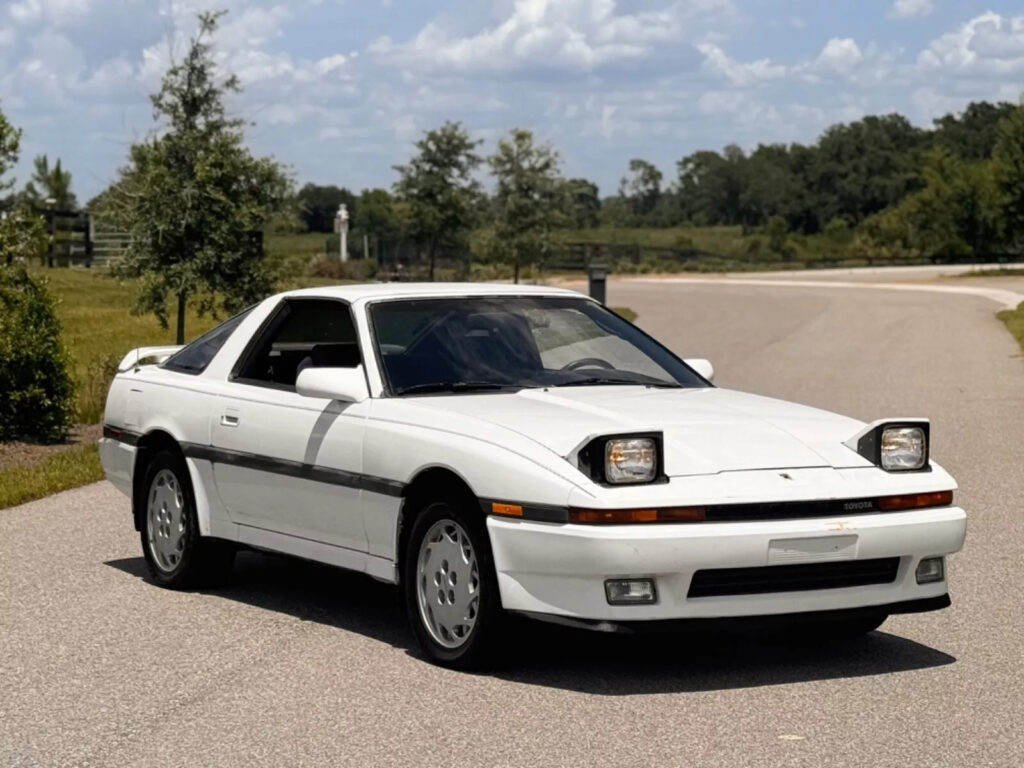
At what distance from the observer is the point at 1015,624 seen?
8008 mm

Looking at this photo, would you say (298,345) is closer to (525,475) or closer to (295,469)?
(295,469)

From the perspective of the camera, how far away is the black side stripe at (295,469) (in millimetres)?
7352

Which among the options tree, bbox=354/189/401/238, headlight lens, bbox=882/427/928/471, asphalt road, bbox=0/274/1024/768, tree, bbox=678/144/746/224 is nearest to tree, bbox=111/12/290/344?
asphalt road, bbox=0/274/1024/768

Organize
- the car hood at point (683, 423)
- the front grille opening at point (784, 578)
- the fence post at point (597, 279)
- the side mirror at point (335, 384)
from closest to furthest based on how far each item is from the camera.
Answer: the front grille opening at point (784, 578)
the car hood at point (683, 423)
the side mirror at point (335, 384)
the fence post at point (597, 279)

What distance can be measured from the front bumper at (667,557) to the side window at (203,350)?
9.31ft

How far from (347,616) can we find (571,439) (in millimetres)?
2072

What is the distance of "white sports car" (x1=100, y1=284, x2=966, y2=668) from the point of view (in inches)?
256

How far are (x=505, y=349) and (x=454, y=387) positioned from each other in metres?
0.41

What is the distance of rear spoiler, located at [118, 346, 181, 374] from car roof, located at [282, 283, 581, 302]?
1.49 metres

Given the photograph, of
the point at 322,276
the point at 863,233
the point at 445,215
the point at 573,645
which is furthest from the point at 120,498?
the point at 863,233

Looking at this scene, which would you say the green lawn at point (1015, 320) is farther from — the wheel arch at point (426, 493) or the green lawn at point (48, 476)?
the wheel arch at point (426, 493)

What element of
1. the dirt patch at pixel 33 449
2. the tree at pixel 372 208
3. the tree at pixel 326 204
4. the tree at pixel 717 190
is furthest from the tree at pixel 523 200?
the tree at pixel 717 190

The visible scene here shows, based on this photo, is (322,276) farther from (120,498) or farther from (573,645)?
(573,645)

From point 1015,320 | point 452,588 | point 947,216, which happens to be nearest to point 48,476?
point 452,588
